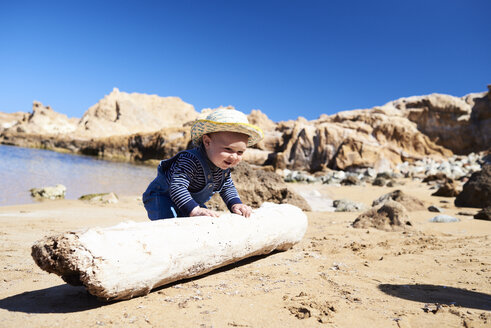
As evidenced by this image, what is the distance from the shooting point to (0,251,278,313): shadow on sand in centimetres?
186

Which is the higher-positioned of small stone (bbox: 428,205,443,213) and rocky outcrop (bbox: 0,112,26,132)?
rocky outcrop (bbox: 0,112,26,132)

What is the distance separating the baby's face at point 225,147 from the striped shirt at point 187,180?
0.18 metres

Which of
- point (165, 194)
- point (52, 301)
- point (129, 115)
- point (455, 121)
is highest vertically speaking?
point (129, 115)

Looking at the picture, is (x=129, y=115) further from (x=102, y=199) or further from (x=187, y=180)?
(x=187, y=180)

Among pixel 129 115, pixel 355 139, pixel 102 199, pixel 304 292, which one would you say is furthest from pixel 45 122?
pixel 304 292

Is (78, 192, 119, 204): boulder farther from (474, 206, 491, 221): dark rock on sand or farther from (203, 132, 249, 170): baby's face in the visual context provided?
(474, 206, 491, 221): dark rock on sand

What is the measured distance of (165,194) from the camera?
124 inches

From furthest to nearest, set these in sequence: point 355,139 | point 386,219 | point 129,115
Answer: point 129,115 → point 355,139 → point 386,219

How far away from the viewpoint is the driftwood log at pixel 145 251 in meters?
1.76

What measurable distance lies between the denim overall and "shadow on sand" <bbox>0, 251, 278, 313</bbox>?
3.01ft

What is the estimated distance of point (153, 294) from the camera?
2139mm

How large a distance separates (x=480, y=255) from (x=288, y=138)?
973 inches

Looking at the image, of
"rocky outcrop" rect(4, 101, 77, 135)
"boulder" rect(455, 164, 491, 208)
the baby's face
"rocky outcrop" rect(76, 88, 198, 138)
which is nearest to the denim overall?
the baby's face

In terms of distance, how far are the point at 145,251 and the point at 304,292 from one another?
1.15 m
